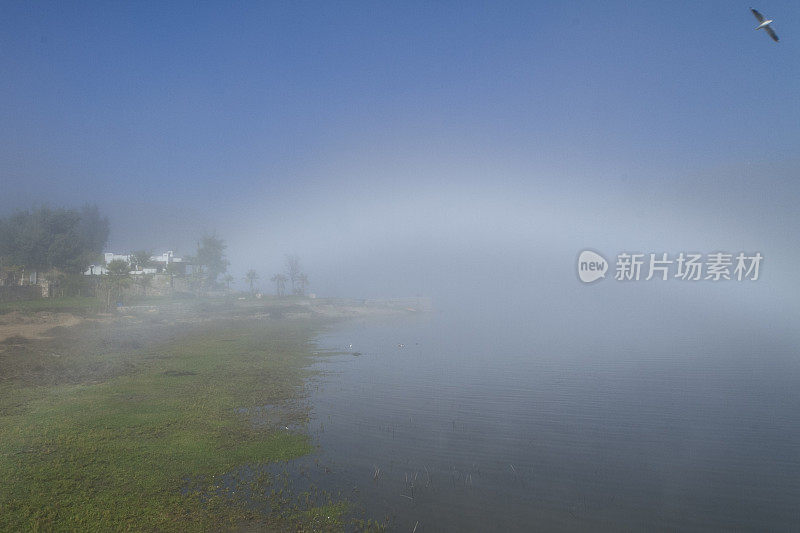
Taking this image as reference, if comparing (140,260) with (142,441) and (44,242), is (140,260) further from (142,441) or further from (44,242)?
(142,441)

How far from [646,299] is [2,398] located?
172 m

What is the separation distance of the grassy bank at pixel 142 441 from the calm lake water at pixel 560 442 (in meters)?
2.75

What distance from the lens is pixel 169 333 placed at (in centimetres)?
5519

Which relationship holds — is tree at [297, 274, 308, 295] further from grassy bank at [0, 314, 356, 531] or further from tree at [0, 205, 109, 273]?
grassy bank at [0, 314, 356, 531]

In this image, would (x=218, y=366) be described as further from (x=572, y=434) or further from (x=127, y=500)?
(x=572, y=434)

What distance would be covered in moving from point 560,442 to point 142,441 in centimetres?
1884

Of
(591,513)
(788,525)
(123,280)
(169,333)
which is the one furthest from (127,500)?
(123,280)

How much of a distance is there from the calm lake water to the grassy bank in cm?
275

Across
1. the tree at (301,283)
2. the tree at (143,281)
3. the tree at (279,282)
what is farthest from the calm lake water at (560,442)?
the tree at (301,283)

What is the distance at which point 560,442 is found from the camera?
21375 mm

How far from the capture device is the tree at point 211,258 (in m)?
106

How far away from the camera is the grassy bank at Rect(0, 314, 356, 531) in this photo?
13469 millimetres

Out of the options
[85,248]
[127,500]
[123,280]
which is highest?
[85,248]

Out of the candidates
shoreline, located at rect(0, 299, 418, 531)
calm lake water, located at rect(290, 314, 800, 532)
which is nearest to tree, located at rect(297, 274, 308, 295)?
shoreline, located at rect(0, 299, 418, 531)
